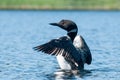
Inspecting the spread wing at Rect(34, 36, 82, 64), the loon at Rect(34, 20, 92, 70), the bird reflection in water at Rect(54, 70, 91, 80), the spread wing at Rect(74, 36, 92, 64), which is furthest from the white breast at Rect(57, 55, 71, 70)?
the spread wing at Rect(74, 36, 92, 64)

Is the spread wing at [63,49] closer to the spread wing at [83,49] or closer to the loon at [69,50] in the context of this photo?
the loon at [69,50]

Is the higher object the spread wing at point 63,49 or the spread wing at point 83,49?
the spread wing at point 63,49

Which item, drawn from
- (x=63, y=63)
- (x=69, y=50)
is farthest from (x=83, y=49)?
(x=69, y=50)

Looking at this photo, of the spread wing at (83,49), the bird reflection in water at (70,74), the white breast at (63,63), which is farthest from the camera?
the spread wing at (83,49)

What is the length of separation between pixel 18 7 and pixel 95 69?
72930 millimetres

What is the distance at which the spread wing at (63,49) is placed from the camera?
20.1 meters

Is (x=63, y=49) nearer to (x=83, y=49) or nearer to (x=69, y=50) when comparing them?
(x=69, y=50)

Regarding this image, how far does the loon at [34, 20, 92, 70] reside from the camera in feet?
66.0

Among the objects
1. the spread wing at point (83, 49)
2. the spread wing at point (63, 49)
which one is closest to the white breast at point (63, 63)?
the spread wing at point (63, 49)

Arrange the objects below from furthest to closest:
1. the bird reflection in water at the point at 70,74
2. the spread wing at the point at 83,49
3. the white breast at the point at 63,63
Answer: the spread wing at the point at 83,49, the white breast at the point at 63,63, the bird reflection in water at the point at 70,74

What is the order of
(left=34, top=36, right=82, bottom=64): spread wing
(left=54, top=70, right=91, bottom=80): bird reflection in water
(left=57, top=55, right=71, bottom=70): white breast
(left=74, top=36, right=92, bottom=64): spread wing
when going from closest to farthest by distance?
(left=54, top=70, right=91, bottom=80): bird reflection in water, (left=34, top=36, right=82, bottom=64): spread wing, (left=57, top=55, right=71, bottom=70): white breast, (left=74, top=36, right=92, bottom=64): spread wing

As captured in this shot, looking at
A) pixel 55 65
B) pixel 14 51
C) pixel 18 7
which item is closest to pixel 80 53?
→ pixel 55 65

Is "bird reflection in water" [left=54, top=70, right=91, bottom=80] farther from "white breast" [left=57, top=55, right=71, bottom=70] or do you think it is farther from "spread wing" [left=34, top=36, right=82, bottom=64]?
"spread wing" [left=34, top=36, right=82, bottom=64]

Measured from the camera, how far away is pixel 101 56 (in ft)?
84.3
